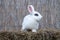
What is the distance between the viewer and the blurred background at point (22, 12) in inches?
108

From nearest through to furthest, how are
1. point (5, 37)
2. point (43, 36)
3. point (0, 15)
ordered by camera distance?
point (5, 37) < point (43, 36) < point (0, 15)

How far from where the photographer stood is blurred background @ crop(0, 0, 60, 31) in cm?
275

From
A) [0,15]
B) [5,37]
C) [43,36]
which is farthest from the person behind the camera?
[0,15]

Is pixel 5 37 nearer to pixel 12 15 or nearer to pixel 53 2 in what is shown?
pixel 12 15

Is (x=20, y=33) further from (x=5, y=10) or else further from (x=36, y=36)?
(x=5, y=10)

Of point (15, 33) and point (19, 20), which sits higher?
point (15, 33)

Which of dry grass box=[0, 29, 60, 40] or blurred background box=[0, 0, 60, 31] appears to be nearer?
dry grass box=[0, 29, 60, 40]

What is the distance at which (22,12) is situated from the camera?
278cm

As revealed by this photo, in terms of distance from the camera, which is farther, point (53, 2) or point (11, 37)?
point (53, 2)

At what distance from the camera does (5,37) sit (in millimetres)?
1619

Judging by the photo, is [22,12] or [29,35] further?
[22,12]

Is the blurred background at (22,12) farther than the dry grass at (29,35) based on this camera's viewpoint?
Yes

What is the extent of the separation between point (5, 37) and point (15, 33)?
0.09 m

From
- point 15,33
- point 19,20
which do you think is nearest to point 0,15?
point 19,20
